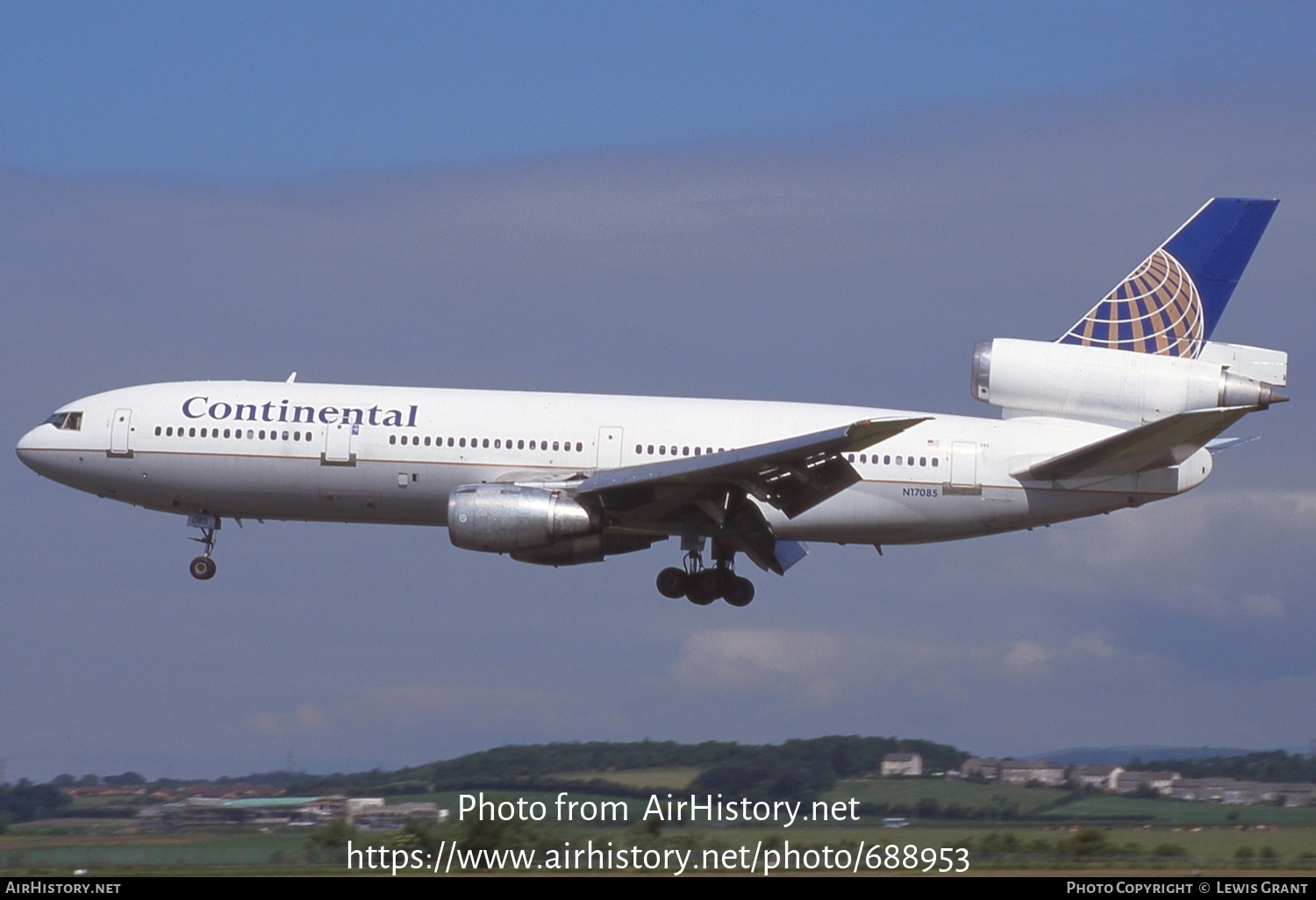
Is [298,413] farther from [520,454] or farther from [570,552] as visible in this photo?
[570,552]

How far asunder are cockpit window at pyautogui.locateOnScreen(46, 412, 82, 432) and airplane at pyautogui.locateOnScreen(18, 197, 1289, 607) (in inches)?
1.8

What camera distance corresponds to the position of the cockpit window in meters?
33.8

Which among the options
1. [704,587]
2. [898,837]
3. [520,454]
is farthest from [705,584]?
[898,837]

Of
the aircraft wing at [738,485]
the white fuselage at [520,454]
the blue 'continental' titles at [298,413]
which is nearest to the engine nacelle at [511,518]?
the aircraft wing at [738,485]

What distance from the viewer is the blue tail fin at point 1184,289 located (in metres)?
34.0

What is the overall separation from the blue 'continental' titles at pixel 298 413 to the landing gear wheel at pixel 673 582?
599cm

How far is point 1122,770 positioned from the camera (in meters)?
27.8

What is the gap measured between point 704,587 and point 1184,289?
12076mm

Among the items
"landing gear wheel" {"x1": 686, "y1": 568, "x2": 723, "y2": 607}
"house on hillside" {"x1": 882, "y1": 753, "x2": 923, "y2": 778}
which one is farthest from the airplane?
"house on hillside" {"x1": 882, "y1": 753, "x2": 923, "y2": 778}

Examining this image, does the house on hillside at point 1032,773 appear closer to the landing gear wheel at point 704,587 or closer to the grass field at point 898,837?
the grass field at point 898,837

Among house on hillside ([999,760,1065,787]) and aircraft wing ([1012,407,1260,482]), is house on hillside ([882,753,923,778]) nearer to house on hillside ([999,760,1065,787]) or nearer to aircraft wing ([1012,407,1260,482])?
house on hillside ([999,760,1065,787])

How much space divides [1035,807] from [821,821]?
372cm

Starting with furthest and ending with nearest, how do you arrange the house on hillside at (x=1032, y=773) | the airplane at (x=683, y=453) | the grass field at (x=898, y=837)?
1. the airplane at (x=683, y=453)
2. the house on hillside at (x=1032, y=773)
3. the grass field at (x=898, y=837)

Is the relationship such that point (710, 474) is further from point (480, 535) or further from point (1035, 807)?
point (1035, 807)
